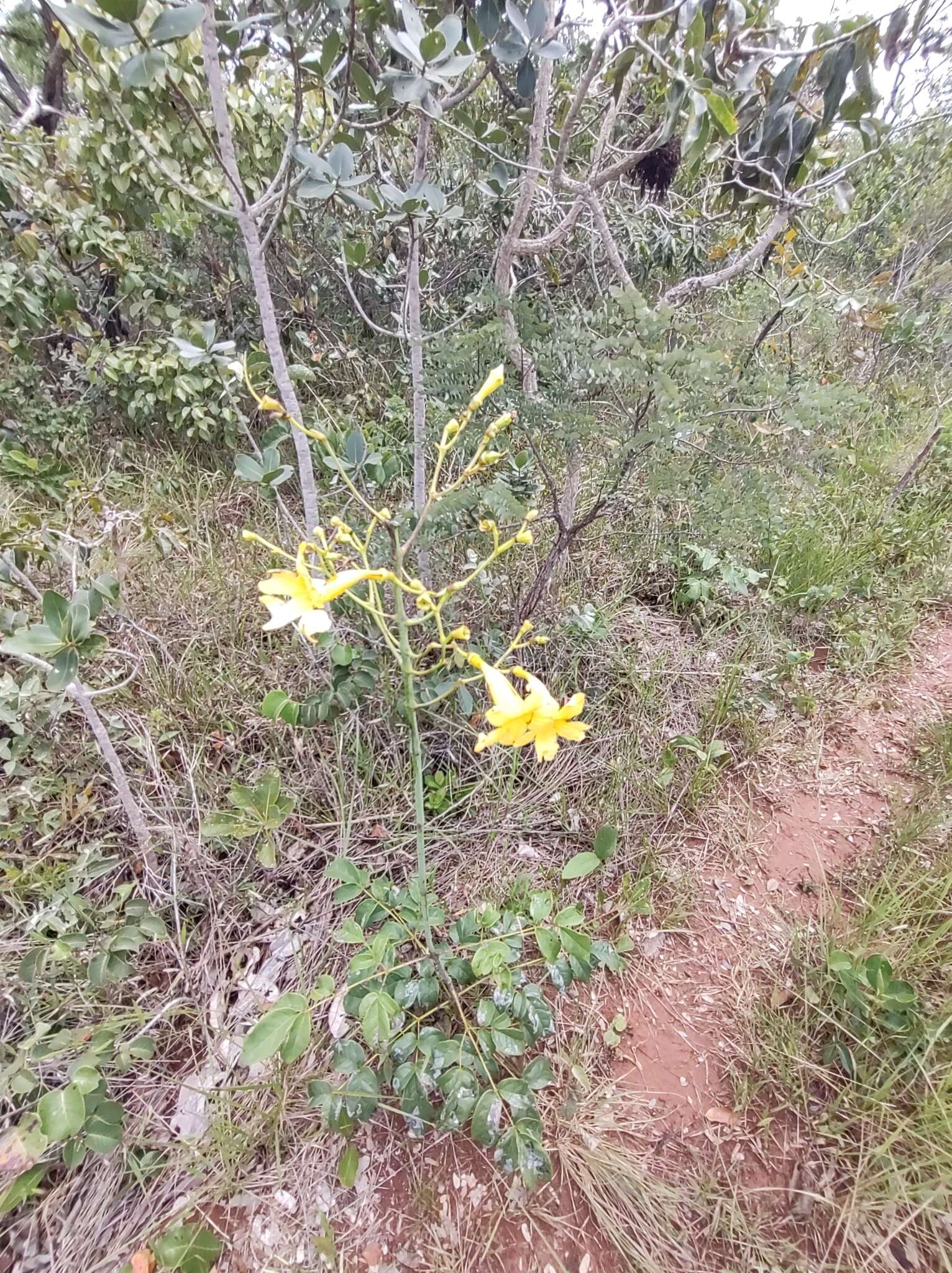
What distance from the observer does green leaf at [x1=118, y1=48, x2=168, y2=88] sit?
0.81 meters

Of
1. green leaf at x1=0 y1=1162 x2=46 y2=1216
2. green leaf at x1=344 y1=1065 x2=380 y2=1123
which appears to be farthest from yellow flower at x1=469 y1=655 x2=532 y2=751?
green leaf at x1=0 y1=1162 x2=46 y2=1216

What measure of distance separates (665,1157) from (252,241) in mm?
2056

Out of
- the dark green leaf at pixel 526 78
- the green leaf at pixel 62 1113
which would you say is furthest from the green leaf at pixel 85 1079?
the dark green leaf at pixel 526 78

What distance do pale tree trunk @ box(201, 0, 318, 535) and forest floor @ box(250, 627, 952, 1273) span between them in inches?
56.7

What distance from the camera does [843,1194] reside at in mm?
1141

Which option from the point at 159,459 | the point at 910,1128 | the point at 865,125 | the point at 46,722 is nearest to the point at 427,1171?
the point at 910,1128

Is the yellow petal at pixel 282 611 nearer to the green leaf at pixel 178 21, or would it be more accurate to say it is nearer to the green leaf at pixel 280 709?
the green leaf at pixel 280 709

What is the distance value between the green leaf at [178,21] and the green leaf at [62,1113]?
1558 mm

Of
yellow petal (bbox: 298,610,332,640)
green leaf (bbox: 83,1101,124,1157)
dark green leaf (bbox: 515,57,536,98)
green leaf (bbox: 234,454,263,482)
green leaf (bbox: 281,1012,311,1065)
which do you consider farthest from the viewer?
dark green leaf (bbox: 515,57,536,98)

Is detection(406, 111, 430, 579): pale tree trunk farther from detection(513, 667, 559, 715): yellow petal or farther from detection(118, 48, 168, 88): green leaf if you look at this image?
detection(513, 667, 559, 715): yellow petal

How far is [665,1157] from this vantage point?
1.22m

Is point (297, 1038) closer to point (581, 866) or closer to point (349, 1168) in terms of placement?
point (349, 1168)

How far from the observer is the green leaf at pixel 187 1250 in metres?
1.00

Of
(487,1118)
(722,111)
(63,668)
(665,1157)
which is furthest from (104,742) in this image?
(722,111)
